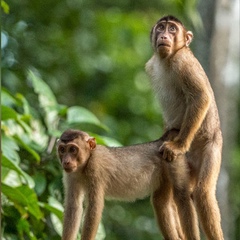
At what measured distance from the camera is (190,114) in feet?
22.5

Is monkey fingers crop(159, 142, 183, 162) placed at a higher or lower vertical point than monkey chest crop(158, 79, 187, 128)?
lower

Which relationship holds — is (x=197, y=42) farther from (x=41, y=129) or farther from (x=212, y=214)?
(x=212, y=214)

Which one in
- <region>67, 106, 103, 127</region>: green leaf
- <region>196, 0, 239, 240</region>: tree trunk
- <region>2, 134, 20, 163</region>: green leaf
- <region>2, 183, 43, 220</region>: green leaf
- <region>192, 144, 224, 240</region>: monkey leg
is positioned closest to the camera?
<region>192, 144, 224, 240</region>: monkey leg

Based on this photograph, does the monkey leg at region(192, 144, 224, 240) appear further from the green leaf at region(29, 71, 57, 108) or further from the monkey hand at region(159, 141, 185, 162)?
the green leaf at region(29, 71, 57, 108)

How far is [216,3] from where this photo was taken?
1047 cm

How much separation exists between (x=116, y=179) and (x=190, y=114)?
2.94 feet

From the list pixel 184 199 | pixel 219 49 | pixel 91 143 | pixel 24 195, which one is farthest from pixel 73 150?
pixel 219 49

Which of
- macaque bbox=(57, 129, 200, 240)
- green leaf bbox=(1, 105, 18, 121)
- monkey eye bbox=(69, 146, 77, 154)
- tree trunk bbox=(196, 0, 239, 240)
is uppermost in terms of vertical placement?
tree trunk bbox=(196, 0, 239, 240)

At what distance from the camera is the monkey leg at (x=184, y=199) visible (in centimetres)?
684

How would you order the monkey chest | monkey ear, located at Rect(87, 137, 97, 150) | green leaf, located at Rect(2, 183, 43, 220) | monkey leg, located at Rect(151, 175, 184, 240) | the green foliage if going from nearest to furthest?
the monkey chest, monkey leg, located at Rect(151, 175, 184, 240), monkey ear, located at Rect(87, 137, 97, 150), green leaf, located at Rect(2, 183, 43, 220), the green foliage

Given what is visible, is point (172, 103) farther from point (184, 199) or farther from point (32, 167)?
point (32, 167)

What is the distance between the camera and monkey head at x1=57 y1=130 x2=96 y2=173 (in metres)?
7.12

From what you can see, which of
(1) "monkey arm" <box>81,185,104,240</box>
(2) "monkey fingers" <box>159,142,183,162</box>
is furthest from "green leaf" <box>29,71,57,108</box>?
(2) "monkey fingers" <box>159,142,183,162</box>

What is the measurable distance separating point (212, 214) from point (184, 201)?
0.83 ft
